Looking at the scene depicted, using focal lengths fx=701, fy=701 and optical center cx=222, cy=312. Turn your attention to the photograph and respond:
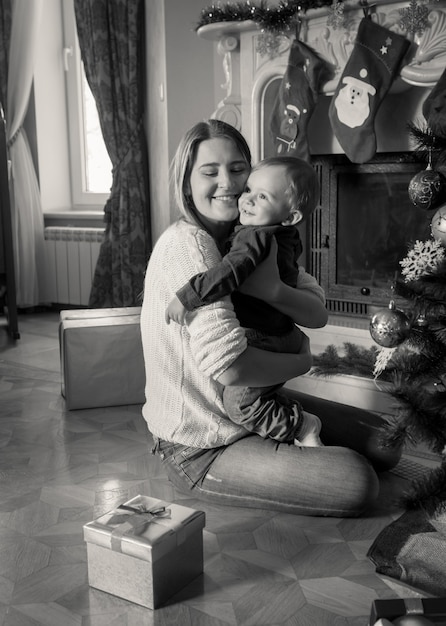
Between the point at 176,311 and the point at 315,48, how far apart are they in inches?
67.6

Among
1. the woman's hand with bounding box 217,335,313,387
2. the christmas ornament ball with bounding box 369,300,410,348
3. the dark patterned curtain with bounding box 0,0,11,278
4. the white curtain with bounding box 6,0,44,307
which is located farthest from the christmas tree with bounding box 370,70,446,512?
the dark patterned curtain with bounding box 0,0,11,278

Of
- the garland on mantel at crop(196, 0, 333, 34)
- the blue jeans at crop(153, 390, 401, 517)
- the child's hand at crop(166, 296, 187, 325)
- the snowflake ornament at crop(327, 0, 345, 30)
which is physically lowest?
the blue jeans at crop(153, 390, 401, 517)

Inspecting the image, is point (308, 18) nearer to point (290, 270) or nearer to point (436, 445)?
point (290, 270)

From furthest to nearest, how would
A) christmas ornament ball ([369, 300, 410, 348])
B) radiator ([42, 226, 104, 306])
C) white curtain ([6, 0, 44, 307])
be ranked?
radiator ([42, 226, 104, 306]), white curtain ([6, 0, 44, 307]), christmas ornament ball ([369, 300, 410, 348])

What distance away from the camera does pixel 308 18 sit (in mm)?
2891

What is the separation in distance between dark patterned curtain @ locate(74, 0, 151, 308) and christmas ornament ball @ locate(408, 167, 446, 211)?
2.61m

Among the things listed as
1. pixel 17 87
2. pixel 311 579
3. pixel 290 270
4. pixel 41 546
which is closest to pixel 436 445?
pixel 311 579

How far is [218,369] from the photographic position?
5.49 feet

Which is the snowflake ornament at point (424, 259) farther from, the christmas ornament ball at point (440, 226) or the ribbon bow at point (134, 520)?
the ribbon bow at point (134, 520)

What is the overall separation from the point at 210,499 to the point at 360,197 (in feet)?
5.97

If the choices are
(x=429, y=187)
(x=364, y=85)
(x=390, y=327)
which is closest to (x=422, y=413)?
(x=390, y=327)

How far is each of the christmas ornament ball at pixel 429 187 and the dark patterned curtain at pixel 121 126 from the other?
2608 mm

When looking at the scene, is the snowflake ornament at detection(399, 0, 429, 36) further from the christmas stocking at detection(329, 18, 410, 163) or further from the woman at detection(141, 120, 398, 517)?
the woman at detection(141, 120, 398, 517)

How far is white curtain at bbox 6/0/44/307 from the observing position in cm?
435
